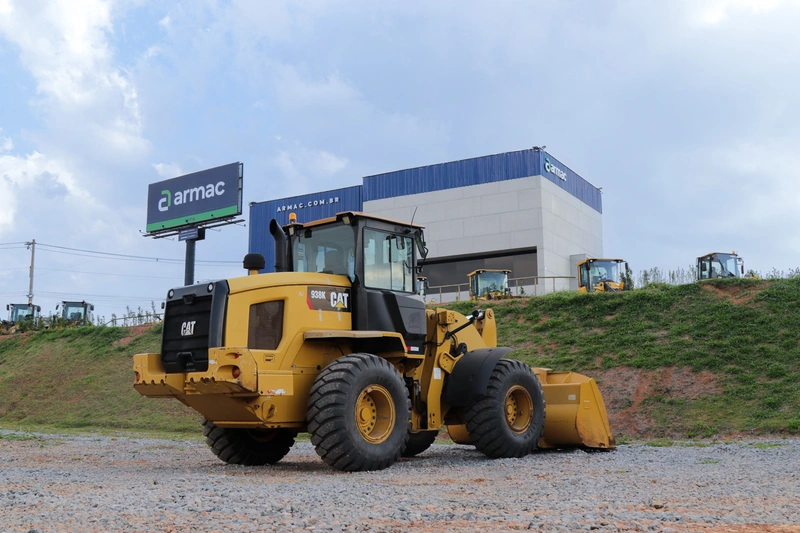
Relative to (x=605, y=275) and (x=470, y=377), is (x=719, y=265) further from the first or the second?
(x=470, y=377)

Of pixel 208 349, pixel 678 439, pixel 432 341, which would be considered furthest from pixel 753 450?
pixel 208 349

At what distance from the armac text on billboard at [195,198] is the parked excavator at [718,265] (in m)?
25.1

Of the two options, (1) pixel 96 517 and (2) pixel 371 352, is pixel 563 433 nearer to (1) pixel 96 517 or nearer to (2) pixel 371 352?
(2) pixel 371 352

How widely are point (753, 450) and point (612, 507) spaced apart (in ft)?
26.4

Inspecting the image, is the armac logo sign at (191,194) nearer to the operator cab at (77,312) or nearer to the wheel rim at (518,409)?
the operator cab at (77,312)

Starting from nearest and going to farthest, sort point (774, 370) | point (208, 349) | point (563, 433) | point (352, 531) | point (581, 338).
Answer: point (352, 531), point (208, 349), point (563, 433), point (774, 370), point (581, 338)

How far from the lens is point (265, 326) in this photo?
9773 millimetres

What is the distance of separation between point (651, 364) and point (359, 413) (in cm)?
1472

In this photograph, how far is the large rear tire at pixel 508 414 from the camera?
36.9 feet

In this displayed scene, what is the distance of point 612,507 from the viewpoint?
20.7ft

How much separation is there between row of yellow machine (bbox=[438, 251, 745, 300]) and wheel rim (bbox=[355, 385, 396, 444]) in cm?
2367

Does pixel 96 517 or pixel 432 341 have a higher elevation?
pixel 432 341

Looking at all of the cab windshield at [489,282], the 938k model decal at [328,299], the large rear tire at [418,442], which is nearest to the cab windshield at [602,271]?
the cab windshield at [489,282]

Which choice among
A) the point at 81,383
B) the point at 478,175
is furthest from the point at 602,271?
the point at 81,383
